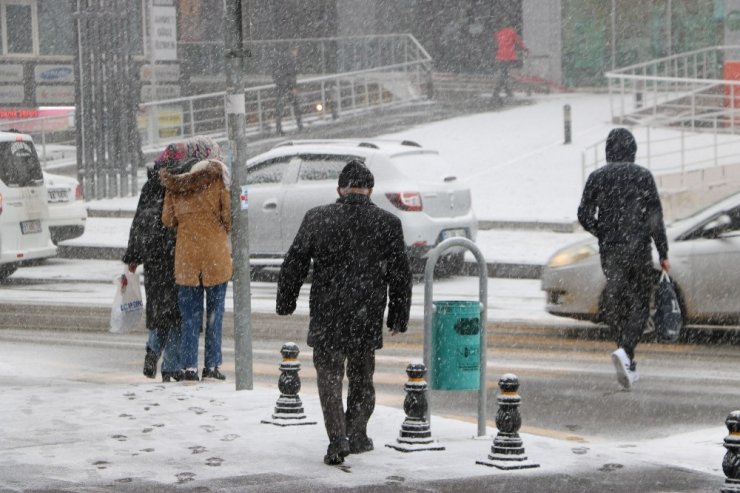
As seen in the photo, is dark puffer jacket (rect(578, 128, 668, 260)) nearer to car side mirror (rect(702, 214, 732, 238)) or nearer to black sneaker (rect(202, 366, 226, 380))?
car side mirror (rect(702, 214, 732, 238))

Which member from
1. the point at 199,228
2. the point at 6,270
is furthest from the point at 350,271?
the point at 6,270

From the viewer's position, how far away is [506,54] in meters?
33.0

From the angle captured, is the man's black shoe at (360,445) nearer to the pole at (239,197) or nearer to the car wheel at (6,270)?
the pole at (239,197)

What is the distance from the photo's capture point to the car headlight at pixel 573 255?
44.8 ft

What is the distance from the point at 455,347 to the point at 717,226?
17.8 feet

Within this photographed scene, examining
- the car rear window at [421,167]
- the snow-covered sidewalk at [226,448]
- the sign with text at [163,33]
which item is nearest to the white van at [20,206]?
the car rear window at [421,167]

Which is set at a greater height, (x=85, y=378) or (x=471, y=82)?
(x=471, y=82)

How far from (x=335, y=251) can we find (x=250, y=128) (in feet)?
83.4

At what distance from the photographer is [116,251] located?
2136 cm

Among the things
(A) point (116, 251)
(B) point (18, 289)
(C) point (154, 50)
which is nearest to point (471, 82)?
(C) point (154, 50)

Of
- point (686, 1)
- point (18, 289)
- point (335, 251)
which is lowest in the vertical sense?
point (18, 289)

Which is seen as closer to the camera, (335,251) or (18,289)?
(335,251)

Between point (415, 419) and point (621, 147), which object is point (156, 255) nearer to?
point (415, 419)

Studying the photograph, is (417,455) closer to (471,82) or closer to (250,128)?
(250,128)
